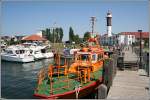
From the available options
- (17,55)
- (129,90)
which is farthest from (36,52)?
(129,90)

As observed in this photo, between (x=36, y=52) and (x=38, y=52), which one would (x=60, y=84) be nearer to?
(x=36, y=52)

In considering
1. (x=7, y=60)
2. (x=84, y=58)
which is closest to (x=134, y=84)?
(x=84, y=58)

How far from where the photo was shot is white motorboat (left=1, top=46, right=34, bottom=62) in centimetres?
3453

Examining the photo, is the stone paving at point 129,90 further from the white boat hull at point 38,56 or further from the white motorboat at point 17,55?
the white boat hull at point 38,56

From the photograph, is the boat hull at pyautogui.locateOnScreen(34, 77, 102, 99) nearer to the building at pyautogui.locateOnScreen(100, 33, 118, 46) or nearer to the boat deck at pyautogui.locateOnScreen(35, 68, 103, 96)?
the boat deck at pyautogui.locateOnScreen(35, 68, 103, 96)

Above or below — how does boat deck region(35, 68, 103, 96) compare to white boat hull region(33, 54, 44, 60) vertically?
above

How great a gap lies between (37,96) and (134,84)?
516 centimetres

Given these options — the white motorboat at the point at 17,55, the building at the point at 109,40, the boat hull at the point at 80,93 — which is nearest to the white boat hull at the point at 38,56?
the white motorboat at the point at 17,55

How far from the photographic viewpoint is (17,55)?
34.8m

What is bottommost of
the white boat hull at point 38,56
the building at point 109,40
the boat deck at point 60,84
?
the white boat hull at point 38,56

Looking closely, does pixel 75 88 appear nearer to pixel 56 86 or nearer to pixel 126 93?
pixel 56 86

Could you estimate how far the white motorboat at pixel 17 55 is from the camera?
34531 mm

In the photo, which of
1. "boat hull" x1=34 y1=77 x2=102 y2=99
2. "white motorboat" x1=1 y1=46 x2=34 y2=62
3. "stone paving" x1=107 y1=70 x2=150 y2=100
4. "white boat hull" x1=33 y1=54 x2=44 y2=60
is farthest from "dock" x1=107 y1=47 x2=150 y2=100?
"white boat hull" x1=33 y1=54 x2=44 y2=60

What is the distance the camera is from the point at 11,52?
36094 millimetres
